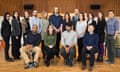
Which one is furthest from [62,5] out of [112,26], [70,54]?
[70,54]

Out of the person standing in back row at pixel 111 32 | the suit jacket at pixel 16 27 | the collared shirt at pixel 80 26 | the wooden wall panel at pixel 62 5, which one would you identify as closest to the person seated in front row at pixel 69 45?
the collared shirt at pixel 80 26

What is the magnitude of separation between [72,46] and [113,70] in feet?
4.08

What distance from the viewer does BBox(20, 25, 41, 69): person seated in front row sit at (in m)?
6.79

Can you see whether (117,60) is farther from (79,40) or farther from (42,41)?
(42,41)

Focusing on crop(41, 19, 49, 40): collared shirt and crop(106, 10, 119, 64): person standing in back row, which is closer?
crop(106, 10, 119, 64): person standing in back row

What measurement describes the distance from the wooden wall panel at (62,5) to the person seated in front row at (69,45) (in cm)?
356

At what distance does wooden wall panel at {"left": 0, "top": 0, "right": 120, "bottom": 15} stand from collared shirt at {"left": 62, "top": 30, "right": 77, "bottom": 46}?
3566 mm

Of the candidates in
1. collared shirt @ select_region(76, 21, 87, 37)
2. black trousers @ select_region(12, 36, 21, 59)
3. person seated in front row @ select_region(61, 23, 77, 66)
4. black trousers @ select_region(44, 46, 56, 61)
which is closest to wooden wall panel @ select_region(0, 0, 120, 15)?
black trousers @ select_region(12, 36, 21, 59)

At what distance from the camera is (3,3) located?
1071 cm

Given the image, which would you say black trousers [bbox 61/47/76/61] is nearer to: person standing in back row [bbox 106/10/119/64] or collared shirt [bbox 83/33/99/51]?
collared shirt [bbox 83/33/99/51]

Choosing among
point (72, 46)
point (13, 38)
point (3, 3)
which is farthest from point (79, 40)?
point (3, 3)

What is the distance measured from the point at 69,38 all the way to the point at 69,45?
0.19 metres

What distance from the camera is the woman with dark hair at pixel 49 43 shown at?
6.98 metres

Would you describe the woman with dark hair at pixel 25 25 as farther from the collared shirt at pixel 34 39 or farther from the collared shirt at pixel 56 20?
the collared shirt at pixel 56 20
